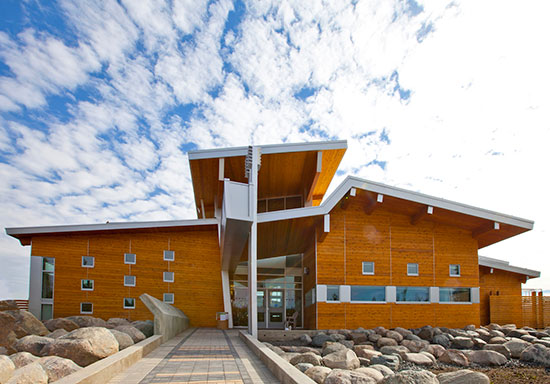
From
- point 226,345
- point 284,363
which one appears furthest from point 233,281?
point 284,363

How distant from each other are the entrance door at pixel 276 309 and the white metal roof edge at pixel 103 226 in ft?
18.5

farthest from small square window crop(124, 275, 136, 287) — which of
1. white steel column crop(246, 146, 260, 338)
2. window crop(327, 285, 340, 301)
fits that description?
window crop(327, 285, 340, 301)

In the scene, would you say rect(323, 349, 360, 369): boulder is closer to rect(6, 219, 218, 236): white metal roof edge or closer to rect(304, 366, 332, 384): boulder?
rect(304, 366, 332, 384): boulder

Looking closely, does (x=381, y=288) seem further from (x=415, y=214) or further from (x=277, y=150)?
(x=277, y=150)

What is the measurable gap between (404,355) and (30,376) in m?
9.82

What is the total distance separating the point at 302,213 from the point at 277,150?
2761 millimetres

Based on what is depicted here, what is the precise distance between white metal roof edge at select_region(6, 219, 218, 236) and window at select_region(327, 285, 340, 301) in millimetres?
6040

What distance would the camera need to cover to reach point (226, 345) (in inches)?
490

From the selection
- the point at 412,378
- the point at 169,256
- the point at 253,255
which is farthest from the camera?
the point at 169,256

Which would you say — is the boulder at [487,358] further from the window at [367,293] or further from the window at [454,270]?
the window at [454,270]

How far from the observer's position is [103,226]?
66.3ft

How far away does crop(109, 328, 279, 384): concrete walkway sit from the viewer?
23.0 feet

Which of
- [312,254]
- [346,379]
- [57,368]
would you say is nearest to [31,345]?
[57,368]

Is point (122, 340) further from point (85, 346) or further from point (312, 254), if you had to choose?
point (312, 254)
